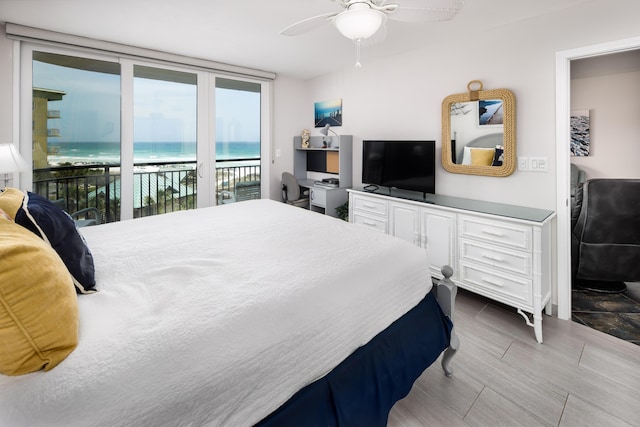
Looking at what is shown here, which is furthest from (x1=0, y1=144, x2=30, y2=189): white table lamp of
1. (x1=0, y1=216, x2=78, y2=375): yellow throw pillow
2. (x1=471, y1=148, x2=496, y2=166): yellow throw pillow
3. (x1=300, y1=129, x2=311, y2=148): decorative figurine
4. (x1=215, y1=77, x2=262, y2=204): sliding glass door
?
(x1=471, y1=148, x2=496, y2=166): yellow throw pillow

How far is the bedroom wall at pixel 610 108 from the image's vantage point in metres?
3.85

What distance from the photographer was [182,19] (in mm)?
2699

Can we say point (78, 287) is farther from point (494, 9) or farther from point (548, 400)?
point (494, 9)

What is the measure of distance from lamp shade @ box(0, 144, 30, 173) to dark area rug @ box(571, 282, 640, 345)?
4450mm

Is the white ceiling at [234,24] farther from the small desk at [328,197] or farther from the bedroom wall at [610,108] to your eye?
the bedroom wall at [610,108]

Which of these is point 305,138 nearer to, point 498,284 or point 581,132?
point 498,284

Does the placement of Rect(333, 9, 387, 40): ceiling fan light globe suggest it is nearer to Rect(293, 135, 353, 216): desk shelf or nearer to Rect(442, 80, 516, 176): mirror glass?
Rect(442, 80, 516, 176): mirror glass

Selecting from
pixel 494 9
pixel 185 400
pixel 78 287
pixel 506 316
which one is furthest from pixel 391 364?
pixel 494 9

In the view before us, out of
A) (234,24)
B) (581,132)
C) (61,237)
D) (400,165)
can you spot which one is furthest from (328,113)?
(61,237)

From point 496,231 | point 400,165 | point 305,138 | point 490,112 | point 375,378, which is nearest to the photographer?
point 375,378

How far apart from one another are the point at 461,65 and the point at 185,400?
3467 mm

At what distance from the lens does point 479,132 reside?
3.03 m

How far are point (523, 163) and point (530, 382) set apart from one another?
175cm

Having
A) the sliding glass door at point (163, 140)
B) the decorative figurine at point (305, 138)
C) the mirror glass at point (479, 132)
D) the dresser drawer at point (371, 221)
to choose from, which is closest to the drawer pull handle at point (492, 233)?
the mirror glass at point (479, 132)
